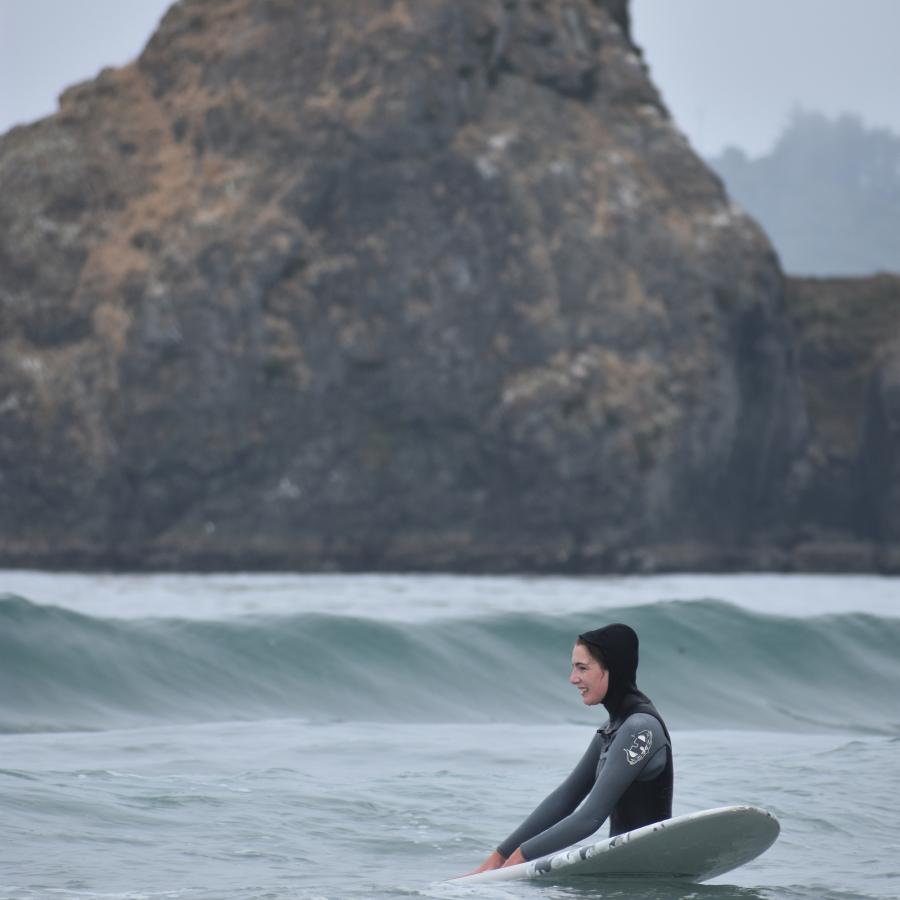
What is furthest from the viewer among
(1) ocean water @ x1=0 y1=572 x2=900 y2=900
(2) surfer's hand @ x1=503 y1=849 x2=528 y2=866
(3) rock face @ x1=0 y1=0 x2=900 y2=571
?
(3) rock face @ x1=0 y1=0 x2=900 y2=571

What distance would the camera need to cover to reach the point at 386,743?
1595 centimetres

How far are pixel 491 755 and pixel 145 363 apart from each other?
63123 mm

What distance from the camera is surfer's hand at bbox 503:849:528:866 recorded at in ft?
28.0

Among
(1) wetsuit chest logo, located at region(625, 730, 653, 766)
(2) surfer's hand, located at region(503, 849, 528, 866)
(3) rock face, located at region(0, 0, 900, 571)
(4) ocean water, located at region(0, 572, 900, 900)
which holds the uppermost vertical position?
(3) rock face, located at region(0, 0, 900, 571)

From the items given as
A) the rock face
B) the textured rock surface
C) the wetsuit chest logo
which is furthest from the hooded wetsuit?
the textured rock surface

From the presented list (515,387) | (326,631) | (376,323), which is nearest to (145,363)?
(376,323)

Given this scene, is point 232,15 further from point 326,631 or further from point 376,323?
point 326,631

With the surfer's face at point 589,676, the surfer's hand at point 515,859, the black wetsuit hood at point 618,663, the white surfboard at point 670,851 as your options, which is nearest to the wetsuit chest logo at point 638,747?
the black wetsuit hood at point 618,663

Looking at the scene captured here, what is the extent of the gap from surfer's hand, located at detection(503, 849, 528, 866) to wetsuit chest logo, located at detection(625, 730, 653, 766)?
0.75m

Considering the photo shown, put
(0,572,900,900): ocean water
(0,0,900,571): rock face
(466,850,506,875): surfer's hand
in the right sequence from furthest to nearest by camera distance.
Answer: (0,0,900,571): rock face
(0,572,900,900): ocean water
(466,850,506,875): surfer's hand

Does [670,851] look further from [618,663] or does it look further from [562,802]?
[618,663]

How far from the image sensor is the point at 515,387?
76062 mm

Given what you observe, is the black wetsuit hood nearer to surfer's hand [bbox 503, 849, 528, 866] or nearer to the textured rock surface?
surfer's hand [bbox 503, 849, 528, 866]

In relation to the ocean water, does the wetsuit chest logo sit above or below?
above
